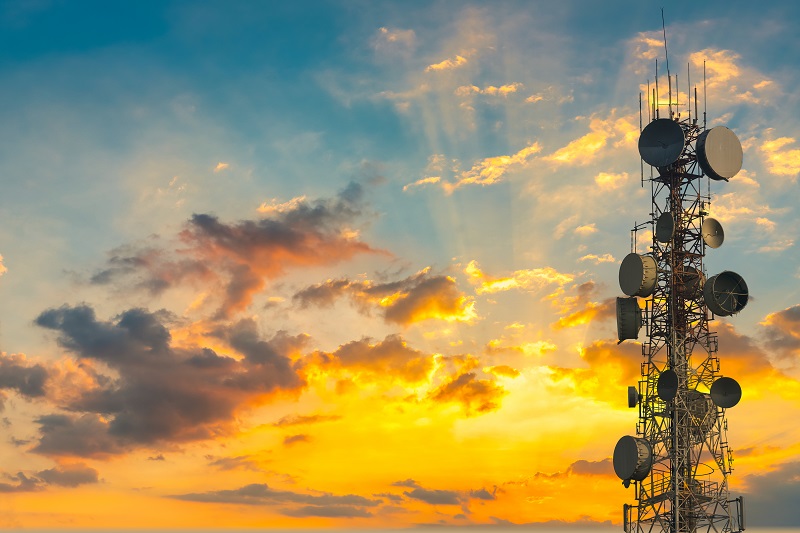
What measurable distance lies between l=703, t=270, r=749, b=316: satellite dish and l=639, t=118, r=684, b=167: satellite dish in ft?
39.2

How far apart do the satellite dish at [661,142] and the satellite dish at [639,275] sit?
30.1 feet

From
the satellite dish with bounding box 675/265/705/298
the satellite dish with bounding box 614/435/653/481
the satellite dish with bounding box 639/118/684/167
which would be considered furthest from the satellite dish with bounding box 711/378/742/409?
the satellite dish with bounding box 639/118/684/167

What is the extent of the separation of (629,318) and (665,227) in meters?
9.08

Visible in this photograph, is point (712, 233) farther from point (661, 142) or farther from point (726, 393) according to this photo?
point (726, 393)

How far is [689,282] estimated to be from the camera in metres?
88.2

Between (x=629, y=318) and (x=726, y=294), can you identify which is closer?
(x=726, y=294)

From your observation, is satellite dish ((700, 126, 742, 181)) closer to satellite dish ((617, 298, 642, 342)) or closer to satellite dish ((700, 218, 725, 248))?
satellite dish ((700, 218, 725, 248))

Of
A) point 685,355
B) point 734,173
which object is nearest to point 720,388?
point 685,355

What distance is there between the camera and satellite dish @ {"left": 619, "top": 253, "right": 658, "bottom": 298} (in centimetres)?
8781

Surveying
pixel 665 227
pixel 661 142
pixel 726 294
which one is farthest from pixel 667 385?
pixel 661 142

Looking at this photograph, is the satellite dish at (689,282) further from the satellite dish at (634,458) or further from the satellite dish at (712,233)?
the satellite dish at (634,458)

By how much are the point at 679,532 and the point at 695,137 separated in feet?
119

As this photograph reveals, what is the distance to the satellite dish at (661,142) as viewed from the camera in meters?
88.8

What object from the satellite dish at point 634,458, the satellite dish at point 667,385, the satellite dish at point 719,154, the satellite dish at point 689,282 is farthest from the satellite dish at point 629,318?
the satellite dish at point 719,154
